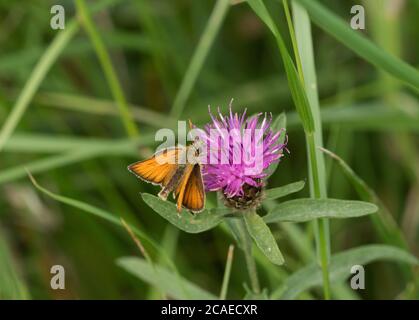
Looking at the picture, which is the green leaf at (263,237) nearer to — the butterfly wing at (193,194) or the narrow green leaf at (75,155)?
the butterfly wing at (193,194)

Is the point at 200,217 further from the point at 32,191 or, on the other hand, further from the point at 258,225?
the point at 32,191

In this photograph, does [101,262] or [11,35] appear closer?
[101,262]

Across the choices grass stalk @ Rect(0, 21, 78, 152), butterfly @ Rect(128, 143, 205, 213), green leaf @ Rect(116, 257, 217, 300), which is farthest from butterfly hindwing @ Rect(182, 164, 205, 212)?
grass stalk @ Rect(0, 21, 78, 152)

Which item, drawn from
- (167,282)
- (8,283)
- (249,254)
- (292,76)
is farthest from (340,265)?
(8,283)

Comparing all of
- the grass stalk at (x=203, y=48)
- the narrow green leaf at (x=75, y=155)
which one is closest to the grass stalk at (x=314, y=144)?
the grass stalk at (x=203, y=48)

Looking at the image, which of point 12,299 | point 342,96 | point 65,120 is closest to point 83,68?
point 65,120
